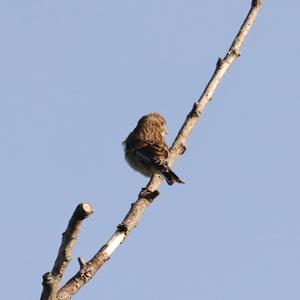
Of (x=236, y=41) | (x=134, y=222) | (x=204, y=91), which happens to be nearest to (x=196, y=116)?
(x=204, y=91)

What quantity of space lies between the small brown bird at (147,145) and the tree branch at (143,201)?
208cm

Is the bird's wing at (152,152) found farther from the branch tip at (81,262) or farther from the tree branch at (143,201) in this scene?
the branch tip at (81,262)

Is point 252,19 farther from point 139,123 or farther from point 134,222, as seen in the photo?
point 139,123

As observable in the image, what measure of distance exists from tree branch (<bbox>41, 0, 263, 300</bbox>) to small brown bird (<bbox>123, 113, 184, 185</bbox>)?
2083 mm

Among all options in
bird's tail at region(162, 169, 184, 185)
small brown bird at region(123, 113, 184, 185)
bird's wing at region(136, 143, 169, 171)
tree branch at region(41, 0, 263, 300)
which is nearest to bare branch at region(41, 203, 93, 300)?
tree branch at region(41, 0, 263, 300)

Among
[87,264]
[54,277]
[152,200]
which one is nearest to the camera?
[54,277]

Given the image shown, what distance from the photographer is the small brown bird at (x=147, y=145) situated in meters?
10.3

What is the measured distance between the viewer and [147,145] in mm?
11352

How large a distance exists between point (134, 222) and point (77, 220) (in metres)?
1.17

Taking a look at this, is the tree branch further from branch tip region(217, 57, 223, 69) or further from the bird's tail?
the bird's tail

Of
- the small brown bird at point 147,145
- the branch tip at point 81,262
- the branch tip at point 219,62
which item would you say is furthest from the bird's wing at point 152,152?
the branch tip at point 81,262

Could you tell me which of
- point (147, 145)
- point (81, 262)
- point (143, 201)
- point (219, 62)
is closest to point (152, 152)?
point (147, 145)

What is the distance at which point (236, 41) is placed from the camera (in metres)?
6.62

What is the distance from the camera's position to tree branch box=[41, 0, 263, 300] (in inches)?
154
